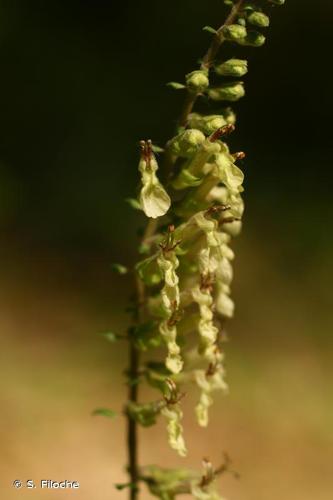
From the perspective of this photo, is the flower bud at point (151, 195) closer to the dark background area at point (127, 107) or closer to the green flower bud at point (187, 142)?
the green flower bud at point (187, 142)

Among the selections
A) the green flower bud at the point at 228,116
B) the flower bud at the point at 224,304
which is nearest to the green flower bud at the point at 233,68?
the green flower bud at the point at 228,116

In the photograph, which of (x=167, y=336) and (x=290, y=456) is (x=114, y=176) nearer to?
(x=290, y=456)

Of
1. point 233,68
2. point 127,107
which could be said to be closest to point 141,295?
point 233,68

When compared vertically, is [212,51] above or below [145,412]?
above

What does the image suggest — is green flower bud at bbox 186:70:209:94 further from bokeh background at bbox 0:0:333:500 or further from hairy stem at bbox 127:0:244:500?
bokeh background at bbox 0:0:333:500

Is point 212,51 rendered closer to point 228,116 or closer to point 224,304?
point 228,116
